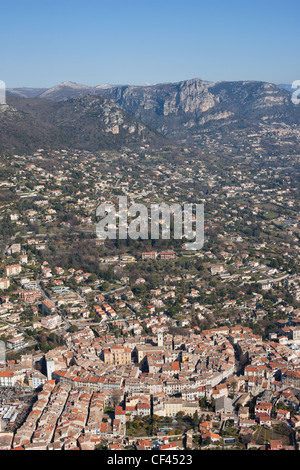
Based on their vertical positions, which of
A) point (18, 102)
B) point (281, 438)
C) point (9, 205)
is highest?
point (18, 102)

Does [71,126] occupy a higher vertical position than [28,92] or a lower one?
lower

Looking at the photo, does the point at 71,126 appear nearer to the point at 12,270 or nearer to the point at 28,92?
the point at 12,270

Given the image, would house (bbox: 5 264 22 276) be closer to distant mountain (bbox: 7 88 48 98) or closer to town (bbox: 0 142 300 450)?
town (bbox: 0 142 300 450)

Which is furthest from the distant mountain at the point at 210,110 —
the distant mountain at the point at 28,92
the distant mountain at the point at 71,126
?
the distant mountain at the point at 28,92

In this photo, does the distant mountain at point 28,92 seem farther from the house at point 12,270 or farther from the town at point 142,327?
the house at point 12,270

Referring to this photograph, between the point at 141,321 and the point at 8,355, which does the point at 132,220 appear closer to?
the point at 141,321

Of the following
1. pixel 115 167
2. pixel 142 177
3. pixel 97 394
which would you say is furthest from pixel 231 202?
pixel 97 394

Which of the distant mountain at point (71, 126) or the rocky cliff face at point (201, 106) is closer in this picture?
the distant mountain at point (71, 126)

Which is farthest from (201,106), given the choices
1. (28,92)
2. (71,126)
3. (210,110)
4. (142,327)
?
(142,327)
